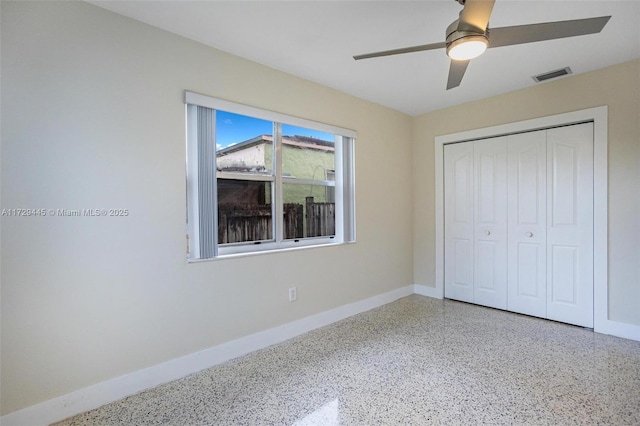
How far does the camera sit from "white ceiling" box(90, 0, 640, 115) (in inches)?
73.8

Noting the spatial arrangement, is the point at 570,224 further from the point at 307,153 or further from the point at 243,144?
the point at 243,144

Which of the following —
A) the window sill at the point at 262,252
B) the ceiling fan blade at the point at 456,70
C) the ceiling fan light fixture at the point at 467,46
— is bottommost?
the window sill at the point at 262,252

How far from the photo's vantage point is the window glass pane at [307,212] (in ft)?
9.76

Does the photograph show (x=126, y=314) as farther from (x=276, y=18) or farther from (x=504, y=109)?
(x=504, y=109)

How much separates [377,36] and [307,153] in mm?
1267

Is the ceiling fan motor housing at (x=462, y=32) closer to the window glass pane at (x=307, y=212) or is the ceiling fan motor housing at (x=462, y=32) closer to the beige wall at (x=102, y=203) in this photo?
the beige wall at (x=102, y=203)

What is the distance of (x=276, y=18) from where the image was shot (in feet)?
6.53

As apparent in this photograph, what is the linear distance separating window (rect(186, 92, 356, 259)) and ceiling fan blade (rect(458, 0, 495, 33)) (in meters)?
1.65

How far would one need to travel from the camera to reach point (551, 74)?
9.40ft

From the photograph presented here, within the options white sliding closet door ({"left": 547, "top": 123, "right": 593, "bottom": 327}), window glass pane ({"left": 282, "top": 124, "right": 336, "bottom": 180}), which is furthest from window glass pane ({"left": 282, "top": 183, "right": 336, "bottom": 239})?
white sliding closet door ({"left": 547, "top": 123, "right": 593, "bottom": 327})

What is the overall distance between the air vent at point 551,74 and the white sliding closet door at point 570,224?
513 millimetres

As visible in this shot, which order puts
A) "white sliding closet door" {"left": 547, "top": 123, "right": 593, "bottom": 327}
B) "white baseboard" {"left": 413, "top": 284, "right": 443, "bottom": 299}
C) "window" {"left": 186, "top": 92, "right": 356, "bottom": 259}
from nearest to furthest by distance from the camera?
"window" {"left": 186, "top": 92, "right": 356, "bottom": 259}, "white sliding closet door" {"left": 547, "top": 123, "right": 593, "bottom": 327}, "white baseboard" {"left": 413, "top": 284, "right": 443, "bottom": 299}

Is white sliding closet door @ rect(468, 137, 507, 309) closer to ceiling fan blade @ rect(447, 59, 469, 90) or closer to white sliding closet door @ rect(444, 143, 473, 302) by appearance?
white sliding closet door @ rect(444, 143, 473, 302)

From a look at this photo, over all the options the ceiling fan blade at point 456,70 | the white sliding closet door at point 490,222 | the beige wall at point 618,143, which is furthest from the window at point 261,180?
the beige wall at point 618,143
